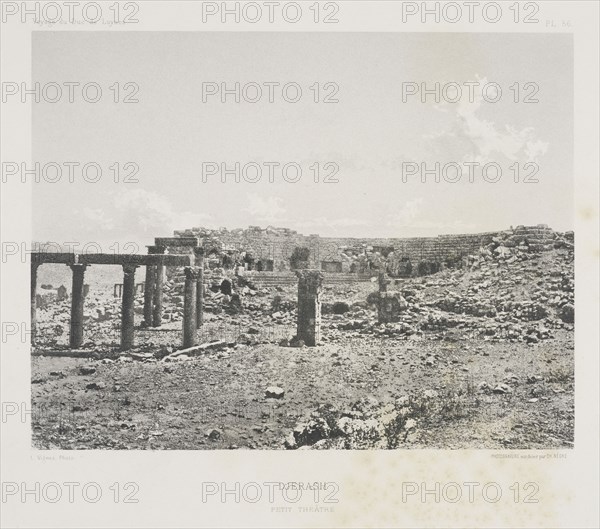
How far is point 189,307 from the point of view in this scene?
253 inches

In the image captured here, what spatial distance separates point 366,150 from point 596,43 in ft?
9.31

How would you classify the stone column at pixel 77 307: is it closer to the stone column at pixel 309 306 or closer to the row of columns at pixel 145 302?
the row of columns at pixel 145 302

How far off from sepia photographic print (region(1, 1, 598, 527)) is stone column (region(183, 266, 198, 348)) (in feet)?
0.76

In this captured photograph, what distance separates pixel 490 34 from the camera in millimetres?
5789

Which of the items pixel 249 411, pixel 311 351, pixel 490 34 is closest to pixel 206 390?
pixel 249 411

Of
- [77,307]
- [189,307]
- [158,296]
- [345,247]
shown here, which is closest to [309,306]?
[345,247]

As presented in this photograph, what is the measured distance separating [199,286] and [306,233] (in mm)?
1678

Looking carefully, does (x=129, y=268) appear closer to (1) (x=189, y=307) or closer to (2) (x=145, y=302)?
(2) (x=145, y=302)

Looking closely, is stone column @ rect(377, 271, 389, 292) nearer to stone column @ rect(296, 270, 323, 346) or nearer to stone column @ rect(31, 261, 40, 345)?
stone column @ rect(296, 270, 323, 346)

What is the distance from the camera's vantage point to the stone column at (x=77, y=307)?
6020 mm

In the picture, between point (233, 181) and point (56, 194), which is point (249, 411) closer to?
point (233, 181)

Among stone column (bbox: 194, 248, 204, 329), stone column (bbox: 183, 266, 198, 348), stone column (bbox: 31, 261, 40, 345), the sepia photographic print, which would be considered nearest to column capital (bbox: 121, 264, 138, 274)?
the sepia photographic print

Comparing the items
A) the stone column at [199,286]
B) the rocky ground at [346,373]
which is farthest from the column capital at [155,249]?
the rocky ground at [346,373]

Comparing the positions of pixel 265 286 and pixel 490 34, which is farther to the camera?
pixel 265 286
